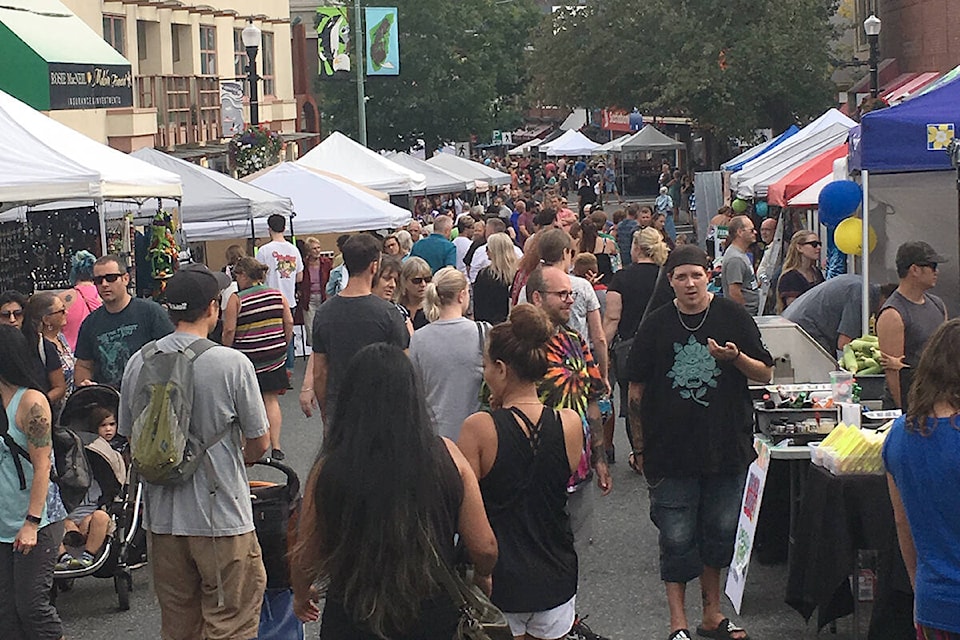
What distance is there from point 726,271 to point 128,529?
20.8 feet

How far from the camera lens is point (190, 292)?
5.90 m

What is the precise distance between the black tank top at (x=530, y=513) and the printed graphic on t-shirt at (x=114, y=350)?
14.7 ft

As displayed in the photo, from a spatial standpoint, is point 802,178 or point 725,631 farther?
point 802,178

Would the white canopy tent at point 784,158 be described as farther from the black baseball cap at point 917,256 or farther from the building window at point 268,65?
the building window at point 268,65

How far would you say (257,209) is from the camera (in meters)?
18.2

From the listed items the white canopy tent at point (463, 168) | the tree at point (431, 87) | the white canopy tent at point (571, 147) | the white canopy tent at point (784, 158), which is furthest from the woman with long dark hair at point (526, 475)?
the white canopy tent at point (571, 147)

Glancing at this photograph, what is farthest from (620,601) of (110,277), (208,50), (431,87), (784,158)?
(431,87)

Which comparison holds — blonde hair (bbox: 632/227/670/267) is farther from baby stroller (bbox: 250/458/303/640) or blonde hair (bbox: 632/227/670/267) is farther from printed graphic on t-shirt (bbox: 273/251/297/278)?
printed graphic on t-shirt (bbox: 273/251/297/278)

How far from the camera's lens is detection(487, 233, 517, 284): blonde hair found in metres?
11.4

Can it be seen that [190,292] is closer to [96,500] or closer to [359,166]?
[96,500]

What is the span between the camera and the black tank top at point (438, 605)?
415 centimetres

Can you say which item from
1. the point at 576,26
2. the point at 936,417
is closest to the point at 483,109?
the point at 576,26

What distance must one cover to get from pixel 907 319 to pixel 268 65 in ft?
116

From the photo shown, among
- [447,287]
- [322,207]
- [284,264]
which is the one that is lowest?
[447,287]
